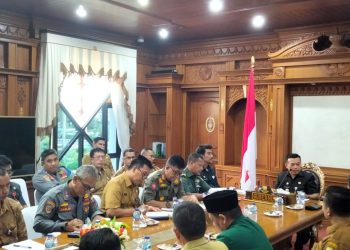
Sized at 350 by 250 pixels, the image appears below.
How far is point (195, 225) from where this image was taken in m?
2.08

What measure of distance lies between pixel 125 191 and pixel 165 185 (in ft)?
1.94

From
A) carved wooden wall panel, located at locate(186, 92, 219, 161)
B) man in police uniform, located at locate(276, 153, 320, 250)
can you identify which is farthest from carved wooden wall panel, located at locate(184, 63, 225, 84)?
man in police uniform, located at locate(276, 153, 320, 250)

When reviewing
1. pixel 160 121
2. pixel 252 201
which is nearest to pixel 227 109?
pixel 160 121

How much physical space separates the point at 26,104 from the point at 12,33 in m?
1.02

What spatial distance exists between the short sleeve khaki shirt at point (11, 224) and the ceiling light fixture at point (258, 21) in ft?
13.6

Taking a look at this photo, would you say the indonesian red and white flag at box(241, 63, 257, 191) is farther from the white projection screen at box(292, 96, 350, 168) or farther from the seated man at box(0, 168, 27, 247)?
the seated man at box(0, 168, 27, 247)

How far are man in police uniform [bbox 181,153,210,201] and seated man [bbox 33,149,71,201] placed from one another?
4.55 ft

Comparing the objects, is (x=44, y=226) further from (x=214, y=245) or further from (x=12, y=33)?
(x=12, y=33)

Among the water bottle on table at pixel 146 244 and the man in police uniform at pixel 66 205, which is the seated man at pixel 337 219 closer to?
the water bottle on table at pixel 146 244

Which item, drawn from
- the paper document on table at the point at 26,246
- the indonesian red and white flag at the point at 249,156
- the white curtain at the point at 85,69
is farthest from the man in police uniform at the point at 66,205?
the white curtain at the point at 85,69

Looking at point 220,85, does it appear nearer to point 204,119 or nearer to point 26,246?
point 204,119

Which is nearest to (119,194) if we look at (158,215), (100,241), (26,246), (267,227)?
(158,215)

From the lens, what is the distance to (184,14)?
5.60 m

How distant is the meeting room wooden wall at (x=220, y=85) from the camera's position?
19.0 ft
